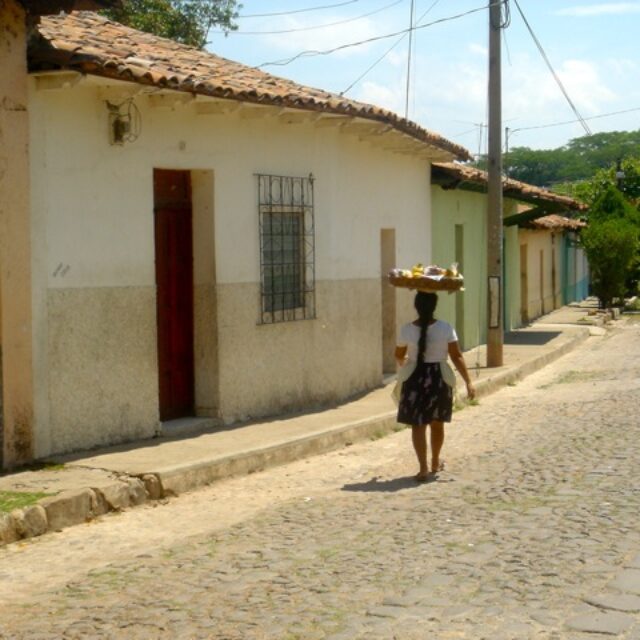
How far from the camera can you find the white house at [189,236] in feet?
32.8

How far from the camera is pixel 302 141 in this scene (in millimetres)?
13680

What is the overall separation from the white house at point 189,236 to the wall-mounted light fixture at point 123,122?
0.05 feet

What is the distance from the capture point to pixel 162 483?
925 cm

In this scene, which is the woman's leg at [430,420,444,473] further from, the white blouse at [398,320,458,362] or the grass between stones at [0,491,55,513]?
the grass between stones at [0,491,55,513]

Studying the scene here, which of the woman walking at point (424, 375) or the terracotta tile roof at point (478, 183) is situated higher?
the terracotta tile roof at point (478, 183)

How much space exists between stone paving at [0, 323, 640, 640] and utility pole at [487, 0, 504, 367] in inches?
299

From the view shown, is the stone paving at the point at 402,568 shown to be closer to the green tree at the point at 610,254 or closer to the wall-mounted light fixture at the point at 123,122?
the wall-mounted light fixture at the point at 123,122

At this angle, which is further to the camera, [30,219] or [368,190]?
[368,190]

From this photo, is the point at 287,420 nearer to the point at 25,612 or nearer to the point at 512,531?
the point at 512,531

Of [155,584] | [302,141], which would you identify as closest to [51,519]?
[155,584]

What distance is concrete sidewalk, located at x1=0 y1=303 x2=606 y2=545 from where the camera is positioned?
27.3 feet

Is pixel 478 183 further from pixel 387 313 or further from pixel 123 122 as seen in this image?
pixel 123 122

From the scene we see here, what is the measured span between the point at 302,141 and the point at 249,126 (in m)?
1.19

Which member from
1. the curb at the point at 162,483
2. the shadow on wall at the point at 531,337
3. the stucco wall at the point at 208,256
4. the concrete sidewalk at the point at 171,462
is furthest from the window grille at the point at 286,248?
the shadow on wall at the point at 531,337
